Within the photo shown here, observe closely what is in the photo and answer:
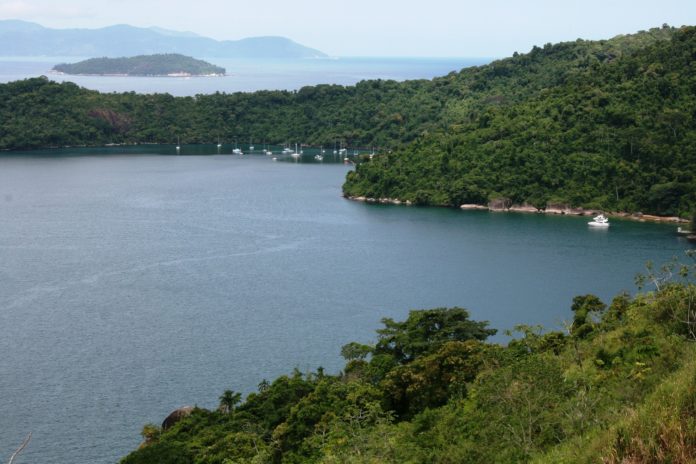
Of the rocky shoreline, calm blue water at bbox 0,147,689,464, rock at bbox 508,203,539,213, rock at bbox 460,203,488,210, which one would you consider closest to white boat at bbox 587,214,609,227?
calm blue water at bbox 0,147,689,464

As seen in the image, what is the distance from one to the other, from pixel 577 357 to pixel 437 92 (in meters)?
89.4

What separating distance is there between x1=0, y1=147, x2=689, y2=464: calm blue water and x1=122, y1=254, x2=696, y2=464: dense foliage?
438cm

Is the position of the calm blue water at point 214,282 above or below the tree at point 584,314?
below

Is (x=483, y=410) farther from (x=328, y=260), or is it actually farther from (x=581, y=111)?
(x=581, y=111)

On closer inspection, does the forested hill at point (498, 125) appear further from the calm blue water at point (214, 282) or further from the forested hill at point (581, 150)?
the calm blue water at point (214, 282)

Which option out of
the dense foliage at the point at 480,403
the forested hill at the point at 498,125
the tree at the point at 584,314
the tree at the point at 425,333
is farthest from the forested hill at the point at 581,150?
the dense foliage at the point at 480,403

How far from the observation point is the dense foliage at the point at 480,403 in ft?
44.2

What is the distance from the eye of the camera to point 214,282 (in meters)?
46.4

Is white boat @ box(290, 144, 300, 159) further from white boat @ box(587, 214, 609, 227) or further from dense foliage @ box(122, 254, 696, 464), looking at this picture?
dense foliage @ box(122, 254, 696, 464)

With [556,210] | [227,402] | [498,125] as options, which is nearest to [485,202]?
[556,210]

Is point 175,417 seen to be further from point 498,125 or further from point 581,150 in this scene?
point 498,125

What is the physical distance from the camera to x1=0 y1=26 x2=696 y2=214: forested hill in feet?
212

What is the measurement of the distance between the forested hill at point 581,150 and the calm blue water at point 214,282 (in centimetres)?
286

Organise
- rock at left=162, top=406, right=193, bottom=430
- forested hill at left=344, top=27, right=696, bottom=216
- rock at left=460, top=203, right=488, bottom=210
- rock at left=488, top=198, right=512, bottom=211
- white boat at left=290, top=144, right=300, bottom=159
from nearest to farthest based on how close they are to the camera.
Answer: rock at left=162, top=406, right=193, bottom=430, forested hill at left=344, top=27, right=696, bottom=216, rock at left=488, top=198, right=512, bottom=211, rock at left=460, top=203, right=488, bottom=210, white boat at left=290, top=144, right=300, bottom=159
